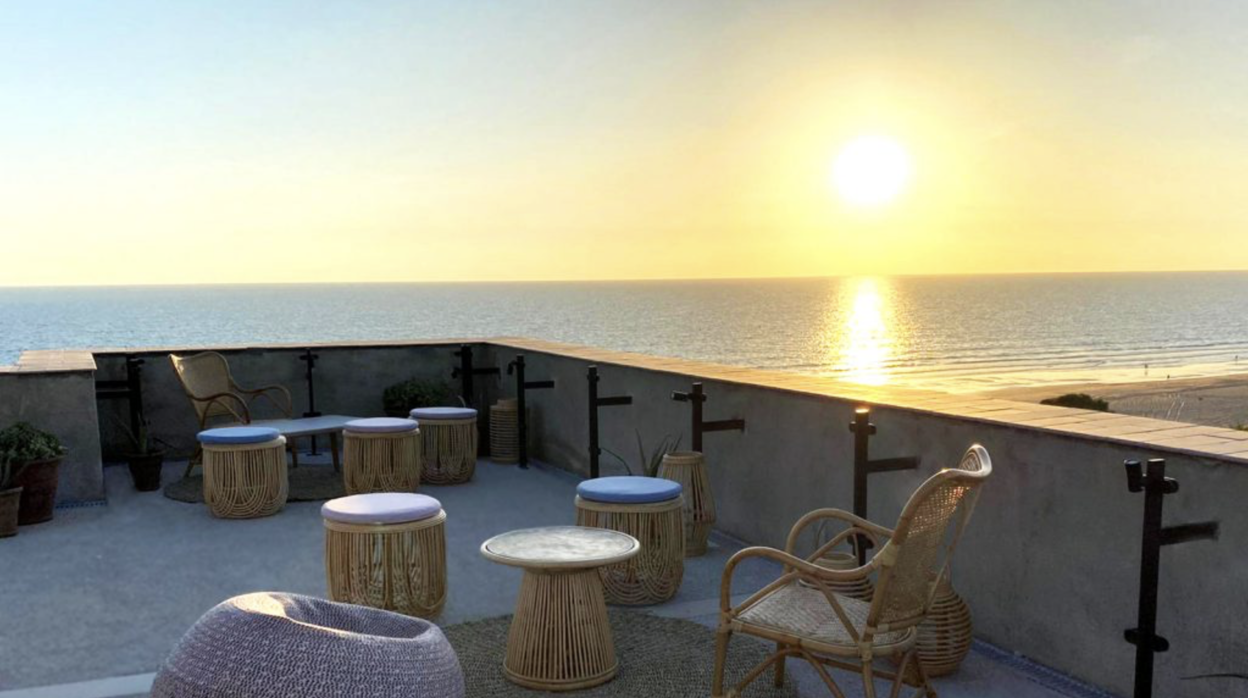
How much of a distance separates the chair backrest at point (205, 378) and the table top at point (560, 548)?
4.48m

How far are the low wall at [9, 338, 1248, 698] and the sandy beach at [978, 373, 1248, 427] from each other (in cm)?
2846

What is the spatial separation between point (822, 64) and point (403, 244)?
58.6 meters

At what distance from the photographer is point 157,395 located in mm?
7934

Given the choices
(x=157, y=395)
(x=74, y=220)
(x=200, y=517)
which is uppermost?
(x=74, y=220)

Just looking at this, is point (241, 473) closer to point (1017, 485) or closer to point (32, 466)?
point (32, 466)

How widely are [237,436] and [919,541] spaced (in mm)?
4774

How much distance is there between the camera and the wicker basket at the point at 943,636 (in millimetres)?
3506

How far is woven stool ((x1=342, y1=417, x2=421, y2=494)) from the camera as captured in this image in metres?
6.62

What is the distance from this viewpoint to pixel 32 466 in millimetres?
6016

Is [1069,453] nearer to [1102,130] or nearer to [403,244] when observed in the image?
[1102,130]

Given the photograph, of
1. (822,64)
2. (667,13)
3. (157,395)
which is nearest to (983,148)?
(822,64)

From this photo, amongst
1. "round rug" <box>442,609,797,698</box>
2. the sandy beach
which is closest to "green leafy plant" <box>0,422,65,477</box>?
"round rug" <box>442,609,797,698</box>

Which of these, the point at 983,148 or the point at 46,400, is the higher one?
the point at 983,148

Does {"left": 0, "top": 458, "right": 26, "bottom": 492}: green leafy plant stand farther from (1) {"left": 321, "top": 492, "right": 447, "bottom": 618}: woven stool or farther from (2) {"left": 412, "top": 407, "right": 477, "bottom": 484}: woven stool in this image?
(1) {"left": 321, "top": 492, "right": 447, "bottom": 618}: woven stool
